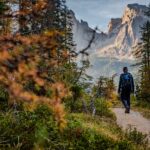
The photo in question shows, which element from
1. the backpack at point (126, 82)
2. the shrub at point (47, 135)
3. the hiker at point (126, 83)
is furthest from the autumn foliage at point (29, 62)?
the backpack at point (126, 82)

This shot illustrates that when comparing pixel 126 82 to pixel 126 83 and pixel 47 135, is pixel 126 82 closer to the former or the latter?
pixel 126 83

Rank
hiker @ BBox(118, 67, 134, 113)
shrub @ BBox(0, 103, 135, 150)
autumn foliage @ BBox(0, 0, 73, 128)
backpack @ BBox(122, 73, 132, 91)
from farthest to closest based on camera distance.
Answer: backpack @ BBox(122, 73, 132, 91) → hiker @ BBox(118, 67, 134, 113) → shrub @ BBox(0, 103, 135, 150) → autumn foliage @ BBox(0, 0, 73, 128)

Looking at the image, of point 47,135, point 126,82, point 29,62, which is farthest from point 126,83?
point 29,62

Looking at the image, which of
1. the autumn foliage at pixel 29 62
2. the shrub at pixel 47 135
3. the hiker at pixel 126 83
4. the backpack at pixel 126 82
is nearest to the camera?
the autumn foliage at pixel 29 62

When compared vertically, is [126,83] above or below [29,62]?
below

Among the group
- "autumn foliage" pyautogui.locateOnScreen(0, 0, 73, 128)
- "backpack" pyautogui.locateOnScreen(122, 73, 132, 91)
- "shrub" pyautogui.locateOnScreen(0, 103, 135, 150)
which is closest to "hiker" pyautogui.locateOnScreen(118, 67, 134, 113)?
"backpack" pyautogui.locateOnScreen(122, 73, 132, 91)

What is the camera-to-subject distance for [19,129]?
8.95 m

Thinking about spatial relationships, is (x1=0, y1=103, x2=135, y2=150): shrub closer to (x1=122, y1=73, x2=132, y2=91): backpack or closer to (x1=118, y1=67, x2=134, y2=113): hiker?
(x1=118, y1=67, x2=134, y2=113): hiker

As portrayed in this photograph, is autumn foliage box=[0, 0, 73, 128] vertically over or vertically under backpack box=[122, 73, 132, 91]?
over

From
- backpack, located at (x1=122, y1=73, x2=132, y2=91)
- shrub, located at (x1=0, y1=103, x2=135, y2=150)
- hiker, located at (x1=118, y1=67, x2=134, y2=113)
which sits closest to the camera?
shrub, located at (x1=0, y1=103, x2=135, y2=150)

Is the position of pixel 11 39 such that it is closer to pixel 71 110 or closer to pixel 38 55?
pixel 38 55

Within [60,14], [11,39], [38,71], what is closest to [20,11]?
[11,39]

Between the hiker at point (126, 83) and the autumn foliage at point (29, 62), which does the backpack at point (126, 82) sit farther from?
the autumn foliage at point (29, 62)

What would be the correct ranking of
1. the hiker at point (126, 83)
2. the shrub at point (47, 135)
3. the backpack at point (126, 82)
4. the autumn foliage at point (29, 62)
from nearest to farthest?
the autumn foliage at point (29, 62)
the shrub at point (47, 135)
the hiker at point (126, 83)
the backpack at point (126, 82)
